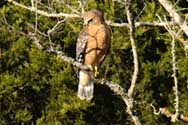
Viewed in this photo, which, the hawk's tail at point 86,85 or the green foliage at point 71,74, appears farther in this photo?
the green foliage at point 71,74

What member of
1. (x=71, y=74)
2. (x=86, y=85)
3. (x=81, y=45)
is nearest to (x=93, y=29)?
(x=81, y=45)

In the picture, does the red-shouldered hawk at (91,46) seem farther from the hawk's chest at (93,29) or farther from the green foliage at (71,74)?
the green foliage at (71,74)

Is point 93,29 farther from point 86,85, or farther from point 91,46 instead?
point 86,85

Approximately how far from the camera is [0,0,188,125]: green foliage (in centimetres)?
777

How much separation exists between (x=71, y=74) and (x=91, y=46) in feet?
5.31

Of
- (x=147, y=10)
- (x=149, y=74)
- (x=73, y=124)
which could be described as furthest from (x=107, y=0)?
(x=73, y=124)

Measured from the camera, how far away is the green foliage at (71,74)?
7.77m

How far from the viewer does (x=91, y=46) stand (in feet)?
20.5

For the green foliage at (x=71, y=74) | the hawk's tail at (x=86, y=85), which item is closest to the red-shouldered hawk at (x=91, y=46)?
the hawk's tail at (x=86, y=85)

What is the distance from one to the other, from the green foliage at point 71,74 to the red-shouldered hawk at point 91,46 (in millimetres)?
1430

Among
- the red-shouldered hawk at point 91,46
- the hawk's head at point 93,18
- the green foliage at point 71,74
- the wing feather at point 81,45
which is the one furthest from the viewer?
the green foliage at point 71,74

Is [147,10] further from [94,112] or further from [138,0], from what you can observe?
[94,112]

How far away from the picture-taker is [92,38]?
6008mm

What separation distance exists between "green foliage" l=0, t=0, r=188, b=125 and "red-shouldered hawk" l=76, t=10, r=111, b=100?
1.43 meters
